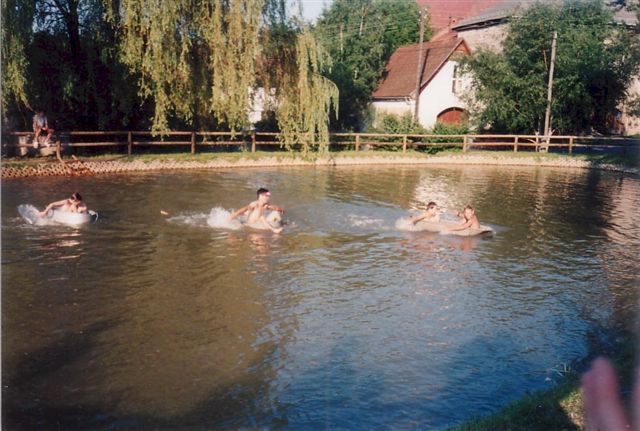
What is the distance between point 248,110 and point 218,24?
13.3 feet

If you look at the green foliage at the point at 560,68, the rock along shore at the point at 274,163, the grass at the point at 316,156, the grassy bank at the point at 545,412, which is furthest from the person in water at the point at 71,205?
the green foliage at the point at 560,68

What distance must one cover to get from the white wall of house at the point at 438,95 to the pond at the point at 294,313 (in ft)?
85.4

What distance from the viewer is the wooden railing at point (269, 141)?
27672 millimetres

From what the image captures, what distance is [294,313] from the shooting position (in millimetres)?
10773

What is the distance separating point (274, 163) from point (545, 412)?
25.7m

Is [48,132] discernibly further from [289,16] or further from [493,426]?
[493,426]

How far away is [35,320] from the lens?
987 centimetres

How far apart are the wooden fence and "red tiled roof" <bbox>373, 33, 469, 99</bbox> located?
268 inches

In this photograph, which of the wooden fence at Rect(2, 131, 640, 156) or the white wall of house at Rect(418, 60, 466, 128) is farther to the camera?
the white wall of house at Rect(418, 60, 466, 128)

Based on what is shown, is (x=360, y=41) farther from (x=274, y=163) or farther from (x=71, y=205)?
(x=71, y=205)

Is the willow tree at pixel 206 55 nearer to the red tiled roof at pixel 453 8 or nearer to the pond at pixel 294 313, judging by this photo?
the pond at pixel 294 313

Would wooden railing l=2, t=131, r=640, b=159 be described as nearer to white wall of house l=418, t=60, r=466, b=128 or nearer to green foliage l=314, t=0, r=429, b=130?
white wall of house l=418, t=60, r=466, b=128

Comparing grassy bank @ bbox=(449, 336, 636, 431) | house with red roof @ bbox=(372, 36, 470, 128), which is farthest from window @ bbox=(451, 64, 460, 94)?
grassy bank @ bbox=(449, 336, 636, 431)

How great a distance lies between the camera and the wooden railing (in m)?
27.7
